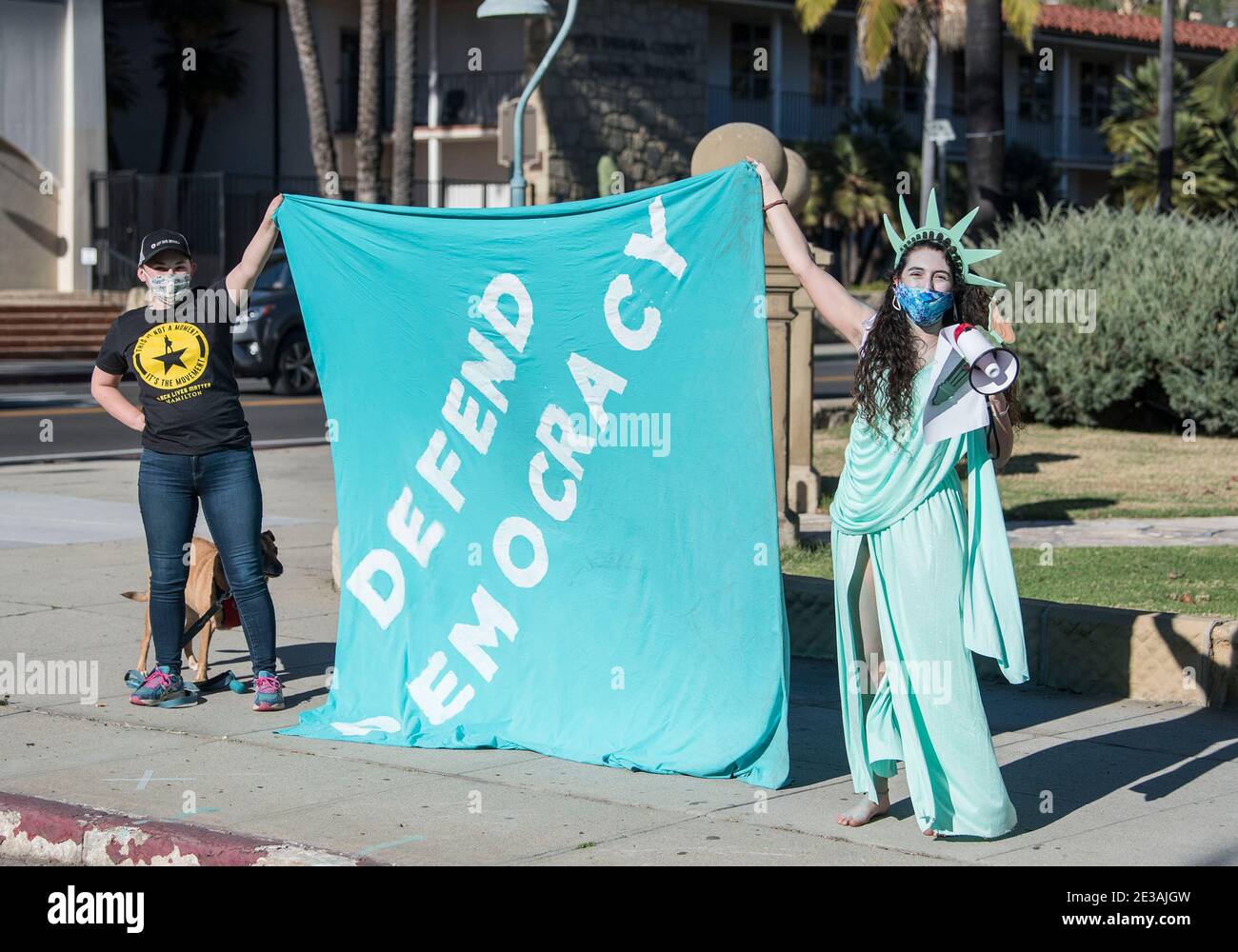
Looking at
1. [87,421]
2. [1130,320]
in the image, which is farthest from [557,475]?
[87,421]

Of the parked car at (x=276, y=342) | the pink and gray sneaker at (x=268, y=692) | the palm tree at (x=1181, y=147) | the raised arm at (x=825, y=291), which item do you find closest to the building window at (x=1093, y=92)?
the palm tree at (x=1181, y=147)

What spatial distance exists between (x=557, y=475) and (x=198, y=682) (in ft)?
6.32

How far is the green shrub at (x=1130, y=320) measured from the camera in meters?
16.5

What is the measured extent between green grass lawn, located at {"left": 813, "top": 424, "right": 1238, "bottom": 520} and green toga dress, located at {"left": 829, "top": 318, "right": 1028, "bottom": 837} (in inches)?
247

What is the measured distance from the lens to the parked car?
22.1m

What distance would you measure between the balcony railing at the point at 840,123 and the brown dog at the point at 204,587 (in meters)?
31.8

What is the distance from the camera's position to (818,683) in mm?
7379

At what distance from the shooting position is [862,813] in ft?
17.3

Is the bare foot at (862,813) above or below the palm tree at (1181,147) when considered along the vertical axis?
below

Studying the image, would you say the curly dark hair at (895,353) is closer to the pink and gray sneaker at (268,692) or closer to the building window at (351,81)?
the pink and gray sneaker at (268,692)

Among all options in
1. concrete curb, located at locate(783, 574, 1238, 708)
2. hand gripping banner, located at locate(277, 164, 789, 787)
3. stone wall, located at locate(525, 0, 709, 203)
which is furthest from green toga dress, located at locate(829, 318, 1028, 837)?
stone wall, located at locate(525, 0, 709, 203)

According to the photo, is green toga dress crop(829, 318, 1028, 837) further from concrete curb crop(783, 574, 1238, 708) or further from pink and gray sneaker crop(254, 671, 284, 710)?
pink and gray sneaker crop(254, 671, 284, 710)

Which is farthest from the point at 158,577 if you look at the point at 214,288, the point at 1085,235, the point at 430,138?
the point at 430,138

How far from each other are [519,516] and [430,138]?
103 ft
